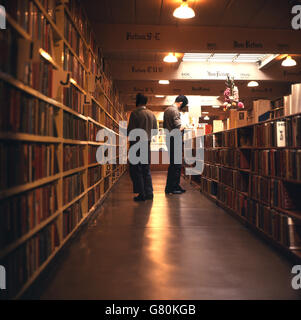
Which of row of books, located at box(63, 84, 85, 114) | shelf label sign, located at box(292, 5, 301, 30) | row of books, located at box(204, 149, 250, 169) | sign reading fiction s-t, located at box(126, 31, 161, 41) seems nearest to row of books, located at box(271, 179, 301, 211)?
row of books, located at box(204, 149, 250, 169)

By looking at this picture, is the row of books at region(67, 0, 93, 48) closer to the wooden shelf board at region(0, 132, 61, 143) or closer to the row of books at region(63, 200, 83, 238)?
the wooden shelf board at region(0, 132, 61, 143)

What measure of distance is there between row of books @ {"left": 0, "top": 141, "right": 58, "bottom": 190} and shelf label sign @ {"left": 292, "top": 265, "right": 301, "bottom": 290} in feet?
5.09

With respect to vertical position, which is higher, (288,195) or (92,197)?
(288,195)

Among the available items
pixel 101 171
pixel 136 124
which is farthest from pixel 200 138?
pixel 101 171

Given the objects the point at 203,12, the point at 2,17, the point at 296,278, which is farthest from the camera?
the point at 203,12

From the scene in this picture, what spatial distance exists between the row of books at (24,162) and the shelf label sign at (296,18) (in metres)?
3.78

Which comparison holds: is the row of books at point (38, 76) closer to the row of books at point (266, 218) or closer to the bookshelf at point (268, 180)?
the bookshelf at point (268, 180)

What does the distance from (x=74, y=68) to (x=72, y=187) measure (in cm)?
105

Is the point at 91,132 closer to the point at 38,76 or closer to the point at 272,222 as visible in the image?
the point at 38,76

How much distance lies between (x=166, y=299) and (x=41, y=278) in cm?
73

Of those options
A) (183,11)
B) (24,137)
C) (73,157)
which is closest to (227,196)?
(73,157)

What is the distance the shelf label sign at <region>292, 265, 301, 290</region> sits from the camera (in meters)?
1.68

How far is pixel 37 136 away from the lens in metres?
1.64
